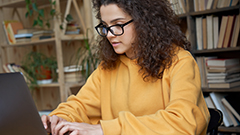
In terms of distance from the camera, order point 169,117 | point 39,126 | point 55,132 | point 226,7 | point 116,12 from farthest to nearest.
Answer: point 226,7 < point 116,12 < point 55,132 < point 169,117 < point 39,126

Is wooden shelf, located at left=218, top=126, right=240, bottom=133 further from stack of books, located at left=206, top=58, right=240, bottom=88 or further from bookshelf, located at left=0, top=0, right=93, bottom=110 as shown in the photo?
bookshelf, located at left=0, top=0, right=93, bottom=110

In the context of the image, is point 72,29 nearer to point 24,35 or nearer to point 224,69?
point 24,35

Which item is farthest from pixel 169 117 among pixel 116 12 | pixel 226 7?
pixel 226 7

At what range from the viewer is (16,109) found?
69 centimetres

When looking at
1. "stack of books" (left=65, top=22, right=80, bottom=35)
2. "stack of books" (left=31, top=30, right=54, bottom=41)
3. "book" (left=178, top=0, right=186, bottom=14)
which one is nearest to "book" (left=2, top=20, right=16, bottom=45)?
"stack of books" (left=31, top=30, right=54, bottom=41)

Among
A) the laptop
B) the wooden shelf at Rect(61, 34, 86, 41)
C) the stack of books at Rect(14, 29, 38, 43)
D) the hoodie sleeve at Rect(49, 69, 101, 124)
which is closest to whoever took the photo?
the laptop

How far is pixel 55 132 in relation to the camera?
38.6 inches

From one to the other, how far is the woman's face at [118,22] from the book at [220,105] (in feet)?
4.37

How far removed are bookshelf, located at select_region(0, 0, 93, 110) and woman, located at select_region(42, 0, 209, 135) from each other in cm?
137

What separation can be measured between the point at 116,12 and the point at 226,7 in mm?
1289

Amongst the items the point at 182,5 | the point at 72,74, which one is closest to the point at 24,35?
the point at 72,74

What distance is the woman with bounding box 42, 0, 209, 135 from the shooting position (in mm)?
874

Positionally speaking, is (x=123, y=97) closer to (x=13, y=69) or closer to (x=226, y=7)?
(x=226, y=7)

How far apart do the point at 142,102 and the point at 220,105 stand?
51.2 inches
